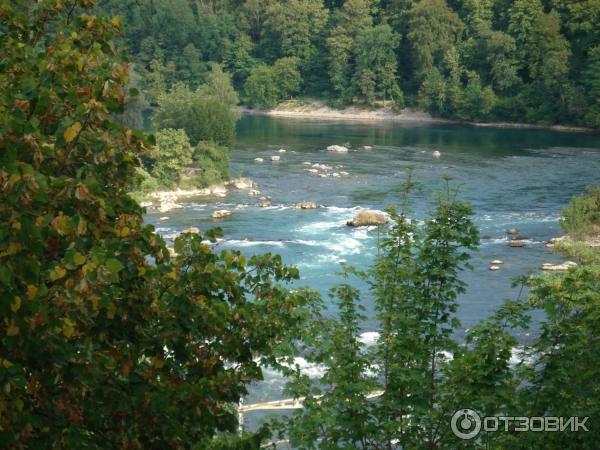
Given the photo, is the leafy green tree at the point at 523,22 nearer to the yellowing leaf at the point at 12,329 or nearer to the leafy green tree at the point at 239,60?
the leafy green tree at the point at 239,60

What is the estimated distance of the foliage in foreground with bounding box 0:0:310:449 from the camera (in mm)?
3631

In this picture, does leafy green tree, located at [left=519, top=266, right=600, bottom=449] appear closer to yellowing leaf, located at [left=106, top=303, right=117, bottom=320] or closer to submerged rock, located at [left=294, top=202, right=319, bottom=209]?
yellowing leaf, located at [left=106, top=303, right=117, bottom=320]

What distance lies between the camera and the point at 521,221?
30.8 metres

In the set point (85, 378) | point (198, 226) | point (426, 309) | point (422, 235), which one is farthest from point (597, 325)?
point (198, 226)

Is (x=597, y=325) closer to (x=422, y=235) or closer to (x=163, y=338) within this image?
(x=422, y=235)

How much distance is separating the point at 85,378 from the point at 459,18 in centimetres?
7212

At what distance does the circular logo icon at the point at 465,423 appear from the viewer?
6.27 metres

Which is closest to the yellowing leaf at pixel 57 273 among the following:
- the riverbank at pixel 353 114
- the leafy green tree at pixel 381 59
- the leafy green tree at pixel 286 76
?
the riverbank at pixel 353 114

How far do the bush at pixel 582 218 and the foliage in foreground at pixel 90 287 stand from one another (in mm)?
24793

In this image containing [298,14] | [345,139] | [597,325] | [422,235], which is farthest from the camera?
[298,14]

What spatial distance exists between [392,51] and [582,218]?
45.5m

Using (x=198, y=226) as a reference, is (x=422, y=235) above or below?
above

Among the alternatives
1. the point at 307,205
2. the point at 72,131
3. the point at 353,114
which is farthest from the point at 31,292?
the point at 353,114

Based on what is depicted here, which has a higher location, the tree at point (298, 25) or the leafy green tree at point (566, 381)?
the tree at point (298, 25)
